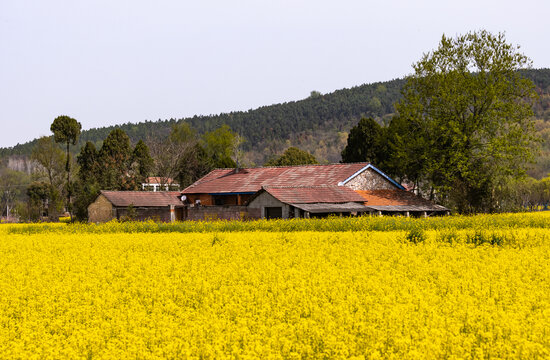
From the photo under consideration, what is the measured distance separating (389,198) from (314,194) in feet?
26.6

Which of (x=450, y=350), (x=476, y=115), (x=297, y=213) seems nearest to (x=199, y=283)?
(x=450, y=350)

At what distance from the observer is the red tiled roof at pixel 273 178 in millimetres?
54875

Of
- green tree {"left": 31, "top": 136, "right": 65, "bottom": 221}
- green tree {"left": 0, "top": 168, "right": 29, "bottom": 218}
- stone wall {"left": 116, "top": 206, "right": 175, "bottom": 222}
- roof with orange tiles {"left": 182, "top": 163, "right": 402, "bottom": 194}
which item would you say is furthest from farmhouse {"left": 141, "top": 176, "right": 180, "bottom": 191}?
green tree {"left": 0, "top": 168, "right": 29, "bottom": 218}

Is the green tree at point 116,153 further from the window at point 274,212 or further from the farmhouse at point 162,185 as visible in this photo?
the window at point 274,212

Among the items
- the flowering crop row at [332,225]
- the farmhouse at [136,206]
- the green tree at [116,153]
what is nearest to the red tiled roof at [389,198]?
the farmhouse at [136,206]

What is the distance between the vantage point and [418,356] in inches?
314

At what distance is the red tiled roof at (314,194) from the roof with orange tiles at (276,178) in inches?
109

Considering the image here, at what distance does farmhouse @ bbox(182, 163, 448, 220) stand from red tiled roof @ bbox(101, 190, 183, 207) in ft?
4.73

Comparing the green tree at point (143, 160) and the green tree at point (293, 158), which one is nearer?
the green tree at point (293, 158)

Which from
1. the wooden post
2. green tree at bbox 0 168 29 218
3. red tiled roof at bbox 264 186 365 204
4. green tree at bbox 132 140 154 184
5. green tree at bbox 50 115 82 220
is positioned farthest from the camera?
green tree at bbox 0 168 29 218

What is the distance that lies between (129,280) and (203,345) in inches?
251

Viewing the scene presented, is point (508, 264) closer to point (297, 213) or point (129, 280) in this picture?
point (129, 280)

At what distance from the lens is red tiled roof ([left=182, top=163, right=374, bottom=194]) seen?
5488 centimetres

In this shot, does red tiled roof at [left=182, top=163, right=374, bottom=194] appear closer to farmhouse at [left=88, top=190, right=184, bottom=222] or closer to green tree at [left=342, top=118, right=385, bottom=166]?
farmhouse at [left=88, top=190, right=184, bottom=222]
